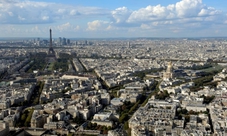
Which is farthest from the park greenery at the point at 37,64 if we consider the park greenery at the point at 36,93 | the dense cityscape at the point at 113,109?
the dense cityscape at the point at 113,109

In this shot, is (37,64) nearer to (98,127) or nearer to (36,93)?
(36,93)

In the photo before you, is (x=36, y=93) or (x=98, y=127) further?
(x=36, y=93)

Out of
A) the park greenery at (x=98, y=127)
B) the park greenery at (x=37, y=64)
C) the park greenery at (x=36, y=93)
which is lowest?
the park greenery at (x=37, y=64)

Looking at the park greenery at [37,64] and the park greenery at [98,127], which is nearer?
the park greenery at [98,127]

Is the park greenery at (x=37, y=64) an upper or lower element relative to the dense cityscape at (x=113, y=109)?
lower

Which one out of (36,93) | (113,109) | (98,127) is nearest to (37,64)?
(36,93)

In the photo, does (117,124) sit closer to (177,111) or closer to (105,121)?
(105,121)

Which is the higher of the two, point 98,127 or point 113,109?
point 113,109

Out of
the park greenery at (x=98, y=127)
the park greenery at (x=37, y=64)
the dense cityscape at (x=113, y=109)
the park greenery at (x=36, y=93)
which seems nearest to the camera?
the dense cityscape at (x=113, y=109)

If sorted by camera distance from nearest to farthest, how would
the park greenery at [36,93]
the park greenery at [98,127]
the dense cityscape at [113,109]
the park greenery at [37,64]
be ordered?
the dense cityscape at [113,109] < the park greenery at [98,127] < the park greenery at [36,93] < the park greenery at [37,64]

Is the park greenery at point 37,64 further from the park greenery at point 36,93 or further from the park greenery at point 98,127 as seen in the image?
the park greenery at point 98,127

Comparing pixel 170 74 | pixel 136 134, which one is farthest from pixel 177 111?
pixel 170 74
